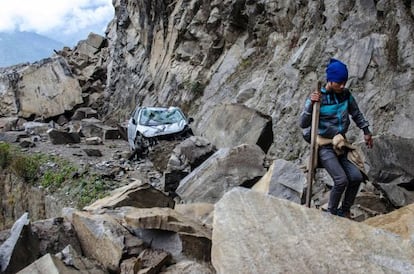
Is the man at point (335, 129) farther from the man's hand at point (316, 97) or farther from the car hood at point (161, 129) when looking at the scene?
the car hood at point (161, 129)

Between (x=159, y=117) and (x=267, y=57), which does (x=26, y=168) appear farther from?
(x=267, y=57)

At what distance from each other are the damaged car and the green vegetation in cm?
214

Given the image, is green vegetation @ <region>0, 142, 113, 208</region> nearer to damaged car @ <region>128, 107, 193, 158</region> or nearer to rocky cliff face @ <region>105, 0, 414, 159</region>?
damaged car @ <region>128, 107, 193, 158</region>

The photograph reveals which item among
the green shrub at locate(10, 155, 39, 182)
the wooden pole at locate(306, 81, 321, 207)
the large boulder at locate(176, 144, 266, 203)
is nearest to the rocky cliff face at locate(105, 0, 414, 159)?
the large boulder at locate(176, 144, 266, 203)

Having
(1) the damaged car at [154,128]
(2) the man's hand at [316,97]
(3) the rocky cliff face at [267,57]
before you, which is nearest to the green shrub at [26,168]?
(1) the damaged car at [154,128]

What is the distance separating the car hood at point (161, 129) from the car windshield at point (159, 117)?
0.86 feet

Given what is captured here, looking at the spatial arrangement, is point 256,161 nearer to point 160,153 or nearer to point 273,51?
point 160,153

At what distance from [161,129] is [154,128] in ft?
0.92

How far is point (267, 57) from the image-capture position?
61.6 ft

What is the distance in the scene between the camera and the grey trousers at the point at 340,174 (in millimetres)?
5602

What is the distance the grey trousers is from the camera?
5.60 m

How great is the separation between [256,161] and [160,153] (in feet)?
20.9

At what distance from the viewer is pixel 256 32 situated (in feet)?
66.2

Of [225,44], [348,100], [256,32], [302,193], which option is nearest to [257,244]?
[348,100]
